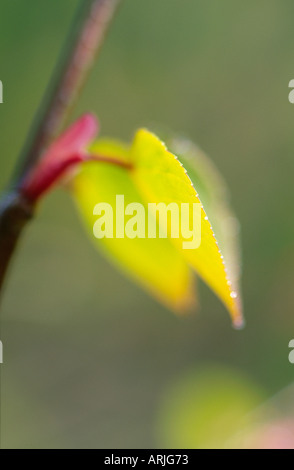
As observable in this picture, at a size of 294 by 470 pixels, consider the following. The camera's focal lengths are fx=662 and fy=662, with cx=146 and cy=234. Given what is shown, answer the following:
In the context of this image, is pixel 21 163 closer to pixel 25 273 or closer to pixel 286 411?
pixel 286 411

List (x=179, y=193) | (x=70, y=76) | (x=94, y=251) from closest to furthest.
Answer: (x=179, y=193) < (x=70, y=76) < (x=94, y=251)

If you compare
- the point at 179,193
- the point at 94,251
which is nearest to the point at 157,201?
the point at 179,193

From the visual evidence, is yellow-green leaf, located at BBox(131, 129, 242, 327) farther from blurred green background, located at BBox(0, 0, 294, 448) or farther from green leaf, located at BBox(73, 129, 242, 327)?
blurred green background, located at BBox(0, 0, 294, 448)

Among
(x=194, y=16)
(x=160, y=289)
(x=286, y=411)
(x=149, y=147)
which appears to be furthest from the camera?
(x=194, y=16)

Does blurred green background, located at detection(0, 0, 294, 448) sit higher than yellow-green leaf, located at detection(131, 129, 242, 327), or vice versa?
blurred green background, located at detection(0, 0, 294, 448)

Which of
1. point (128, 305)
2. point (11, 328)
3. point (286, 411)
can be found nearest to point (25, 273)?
point (11, 328)

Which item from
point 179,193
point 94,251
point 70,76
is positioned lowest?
point 179,193

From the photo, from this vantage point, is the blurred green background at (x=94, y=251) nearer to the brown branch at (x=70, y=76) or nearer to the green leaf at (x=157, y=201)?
the green leaf at (x=157, y=201)

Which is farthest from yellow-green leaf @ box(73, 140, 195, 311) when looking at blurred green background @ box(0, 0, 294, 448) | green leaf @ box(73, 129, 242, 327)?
blurred green background @ box(0, 0, 294, 448)

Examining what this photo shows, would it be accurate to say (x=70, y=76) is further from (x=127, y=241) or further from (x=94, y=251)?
(x=94, y=251)
